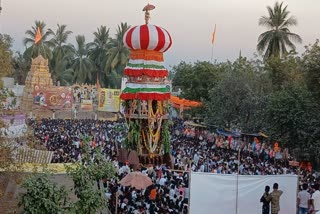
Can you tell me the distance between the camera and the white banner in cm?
1146

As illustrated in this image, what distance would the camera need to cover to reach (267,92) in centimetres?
3278

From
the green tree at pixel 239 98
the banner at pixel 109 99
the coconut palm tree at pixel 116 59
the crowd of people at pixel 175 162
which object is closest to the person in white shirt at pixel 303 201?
the crowd of people at pixel 175 162

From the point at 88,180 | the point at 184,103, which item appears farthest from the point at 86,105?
the point at 88,180

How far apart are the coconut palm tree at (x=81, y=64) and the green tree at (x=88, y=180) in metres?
54.4

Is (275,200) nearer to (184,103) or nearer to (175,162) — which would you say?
(175,162)

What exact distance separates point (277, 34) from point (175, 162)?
1838cm

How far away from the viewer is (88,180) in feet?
31.6

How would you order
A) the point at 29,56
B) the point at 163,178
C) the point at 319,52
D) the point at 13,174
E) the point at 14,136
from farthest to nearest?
1. the point at 29,56
2. the point at 319,52
3. the point at 163,178
4. the point at 14,136
5. the point at 13,174

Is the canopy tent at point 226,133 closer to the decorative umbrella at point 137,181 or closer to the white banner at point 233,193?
the decorative umbrella at point 137,181

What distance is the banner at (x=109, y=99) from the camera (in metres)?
47.7

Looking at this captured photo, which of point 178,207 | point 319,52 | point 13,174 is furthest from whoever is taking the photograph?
point 319,52

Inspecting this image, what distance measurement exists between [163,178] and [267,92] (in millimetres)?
18008

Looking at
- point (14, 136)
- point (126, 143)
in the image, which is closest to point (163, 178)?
point (14, 136)

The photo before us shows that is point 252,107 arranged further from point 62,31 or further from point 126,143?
point 62,31
